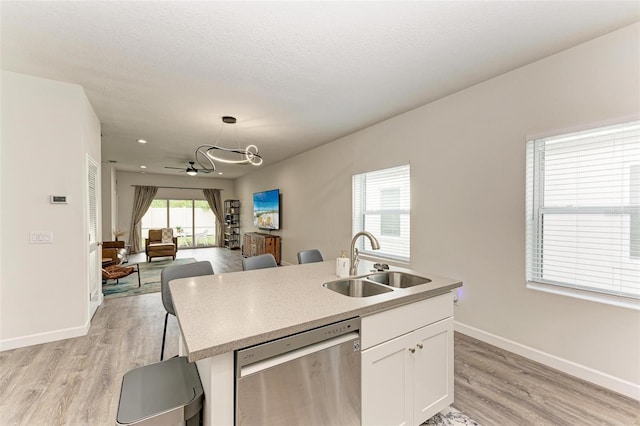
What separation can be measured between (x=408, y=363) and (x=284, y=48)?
8.00 ft

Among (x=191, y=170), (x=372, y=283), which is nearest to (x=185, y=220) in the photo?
(x=191, y=170)

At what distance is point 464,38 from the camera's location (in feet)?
6.91

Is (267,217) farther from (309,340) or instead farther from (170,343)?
(309,340)

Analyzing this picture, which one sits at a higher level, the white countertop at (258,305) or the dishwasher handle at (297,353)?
the white countertop at (258,305)

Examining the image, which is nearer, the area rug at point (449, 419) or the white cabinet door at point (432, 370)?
the white cabinet door at point (432, 370)

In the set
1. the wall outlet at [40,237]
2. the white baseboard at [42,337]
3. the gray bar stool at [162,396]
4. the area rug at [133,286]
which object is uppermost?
the wall outlet at [40,237]

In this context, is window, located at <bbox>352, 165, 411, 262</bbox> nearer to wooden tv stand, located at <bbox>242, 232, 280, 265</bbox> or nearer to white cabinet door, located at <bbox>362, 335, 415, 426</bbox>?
white cabinet door, located at <bbox>362, 335, 415, 426</bbox>

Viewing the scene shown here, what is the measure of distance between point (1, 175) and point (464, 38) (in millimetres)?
4380

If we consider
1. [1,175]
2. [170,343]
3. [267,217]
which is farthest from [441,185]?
[267,217]

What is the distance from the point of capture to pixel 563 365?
2.28 metres

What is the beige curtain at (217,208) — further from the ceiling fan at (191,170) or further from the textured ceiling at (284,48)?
the textured ceiling at (284,48)

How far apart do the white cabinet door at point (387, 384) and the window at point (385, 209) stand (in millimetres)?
2336

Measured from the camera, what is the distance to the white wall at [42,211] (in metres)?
2.71

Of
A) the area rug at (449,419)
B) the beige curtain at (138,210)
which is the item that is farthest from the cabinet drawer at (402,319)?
the beige curtain at (138,210)
